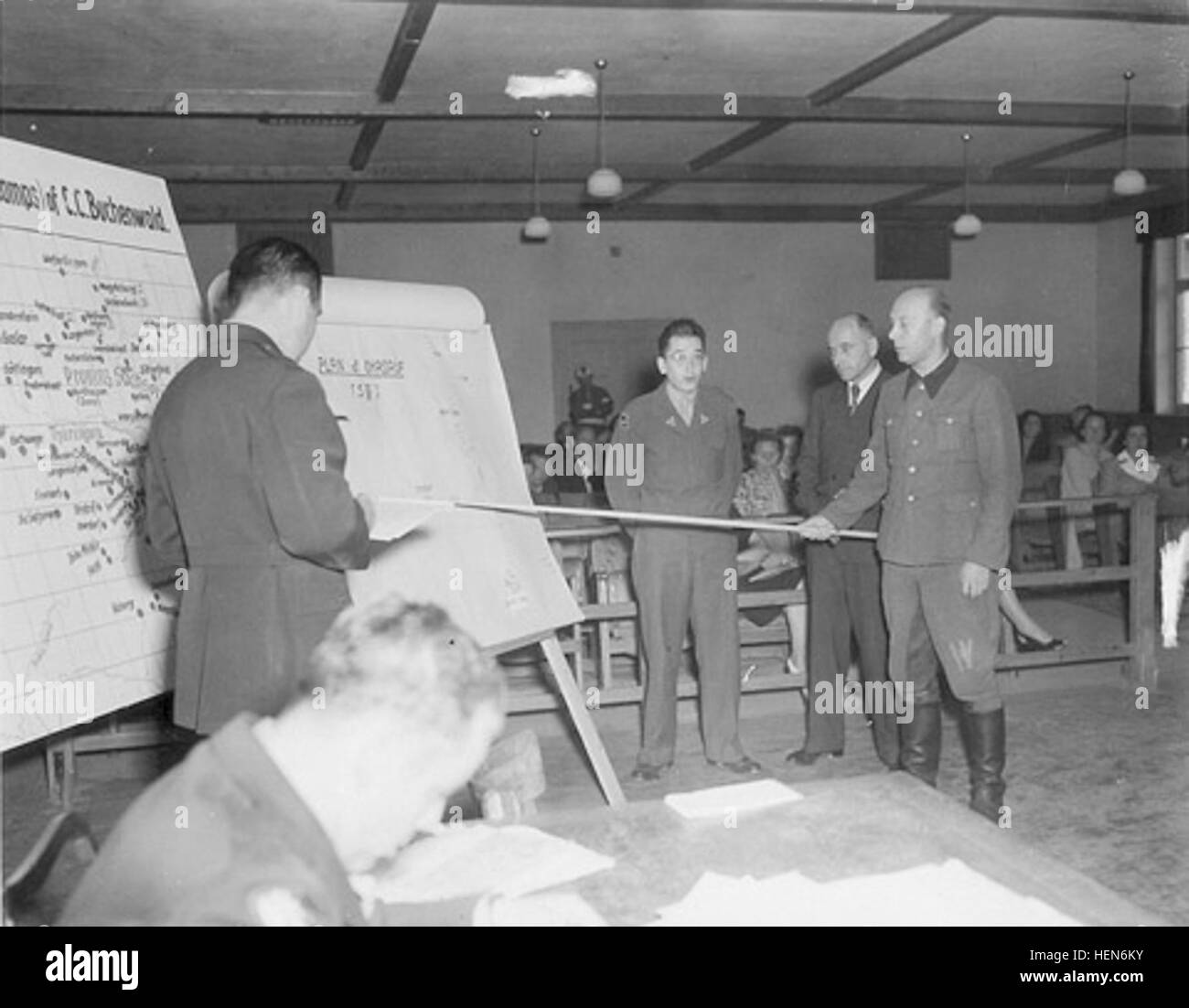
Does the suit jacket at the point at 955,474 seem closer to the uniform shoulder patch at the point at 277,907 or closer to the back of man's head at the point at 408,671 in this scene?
the back of man's head at the point at 408,671

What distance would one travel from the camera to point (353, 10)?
5.81m

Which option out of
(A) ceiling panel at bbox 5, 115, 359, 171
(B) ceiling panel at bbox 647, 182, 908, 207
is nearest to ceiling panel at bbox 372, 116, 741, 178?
(A) ceiling panel at bbox 5, 115, 359, 171

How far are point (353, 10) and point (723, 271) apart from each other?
23.3ft

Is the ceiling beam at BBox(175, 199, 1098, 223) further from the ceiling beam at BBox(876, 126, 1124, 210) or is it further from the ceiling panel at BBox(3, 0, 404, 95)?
the ceiling panel at BBox(3, 0, 404, 95)

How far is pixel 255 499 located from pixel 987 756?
8.21 feet

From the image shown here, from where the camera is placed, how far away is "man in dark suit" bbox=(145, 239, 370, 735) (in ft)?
8.00

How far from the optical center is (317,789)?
1136mm

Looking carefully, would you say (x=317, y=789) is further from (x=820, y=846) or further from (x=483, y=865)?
(x=820, y=846)

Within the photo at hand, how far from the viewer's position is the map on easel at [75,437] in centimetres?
260

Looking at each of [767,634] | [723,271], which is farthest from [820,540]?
[723,271]

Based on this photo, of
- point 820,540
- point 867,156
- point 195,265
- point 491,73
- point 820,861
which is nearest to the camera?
point 820,861

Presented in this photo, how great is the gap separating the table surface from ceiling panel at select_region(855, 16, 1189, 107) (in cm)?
555

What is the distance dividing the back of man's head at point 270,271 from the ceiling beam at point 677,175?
23.6 ft
